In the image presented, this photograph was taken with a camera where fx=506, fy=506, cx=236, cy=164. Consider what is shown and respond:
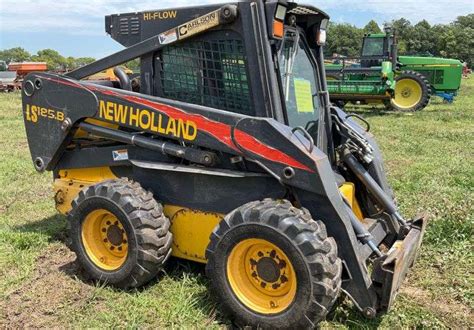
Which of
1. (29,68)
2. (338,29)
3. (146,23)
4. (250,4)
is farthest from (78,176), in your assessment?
(338,29)

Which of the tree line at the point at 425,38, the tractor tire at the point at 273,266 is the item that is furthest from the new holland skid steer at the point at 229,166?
the tree line at the point at 425,38

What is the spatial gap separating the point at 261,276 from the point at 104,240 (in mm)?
1388

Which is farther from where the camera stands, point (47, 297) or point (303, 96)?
point (303, 96)

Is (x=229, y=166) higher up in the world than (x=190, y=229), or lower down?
higher up

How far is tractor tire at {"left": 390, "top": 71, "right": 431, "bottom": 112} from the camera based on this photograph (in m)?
15.5

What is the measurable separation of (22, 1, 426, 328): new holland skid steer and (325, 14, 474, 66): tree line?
187ft

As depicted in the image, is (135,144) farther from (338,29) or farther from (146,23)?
(338,29)

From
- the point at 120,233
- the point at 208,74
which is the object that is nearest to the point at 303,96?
the point at 208,74

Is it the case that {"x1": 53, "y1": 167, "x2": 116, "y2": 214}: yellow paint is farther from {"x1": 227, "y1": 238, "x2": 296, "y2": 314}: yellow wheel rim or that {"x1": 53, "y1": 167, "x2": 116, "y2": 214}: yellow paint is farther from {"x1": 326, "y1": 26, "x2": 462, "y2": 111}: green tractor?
{"x1": 326, "y1": 26, "x2": 462, "y2": 111}: green tractor

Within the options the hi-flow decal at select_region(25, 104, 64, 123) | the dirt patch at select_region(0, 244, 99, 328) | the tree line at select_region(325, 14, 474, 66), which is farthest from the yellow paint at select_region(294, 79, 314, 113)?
the tree line at select_region(325, 14, 474, 66)

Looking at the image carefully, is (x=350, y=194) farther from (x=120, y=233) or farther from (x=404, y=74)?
(x=404, y=74)

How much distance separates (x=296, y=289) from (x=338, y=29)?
94719 millimetres

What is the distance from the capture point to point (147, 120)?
3.86 metres

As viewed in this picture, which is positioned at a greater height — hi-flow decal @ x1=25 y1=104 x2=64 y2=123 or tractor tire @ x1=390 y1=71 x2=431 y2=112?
hi-flow decal @ x1=25 y1=104 x2=64 y2=123
